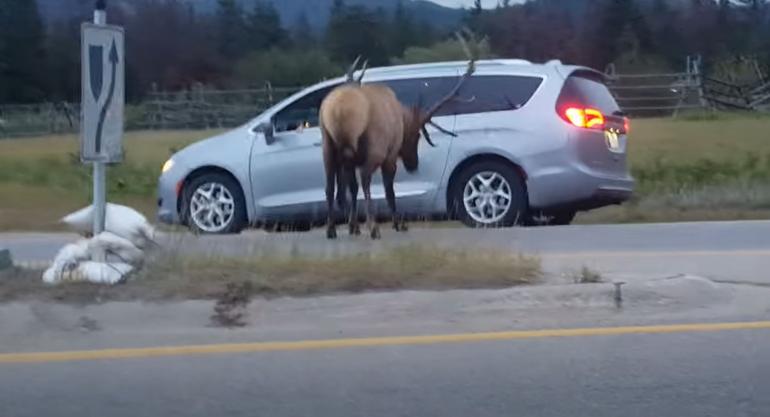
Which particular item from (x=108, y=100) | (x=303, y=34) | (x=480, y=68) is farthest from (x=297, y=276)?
(x=303, y=34)

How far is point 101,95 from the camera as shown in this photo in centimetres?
883

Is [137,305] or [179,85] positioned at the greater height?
[179,85]

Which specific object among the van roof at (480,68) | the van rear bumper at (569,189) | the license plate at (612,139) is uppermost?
the van roof at (480,68)

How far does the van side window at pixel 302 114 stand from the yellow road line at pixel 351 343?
234 inches

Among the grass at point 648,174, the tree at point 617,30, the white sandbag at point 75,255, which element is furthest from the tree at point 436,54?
the white sandbag at point 75,255

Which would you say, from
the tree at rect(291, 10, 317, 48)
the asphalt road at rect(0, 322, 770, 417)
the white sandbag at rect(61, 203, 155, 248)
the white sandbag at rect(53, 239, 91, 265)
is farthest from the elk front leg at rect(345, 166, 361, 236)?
the tree at rect(291, 10, 317, 48)

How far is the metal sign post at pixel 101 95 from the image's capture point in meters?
8.73

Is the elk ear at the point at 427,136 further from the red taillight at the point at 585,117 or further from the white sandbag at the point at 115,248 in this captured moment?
the white sandbag at the point at 115,248

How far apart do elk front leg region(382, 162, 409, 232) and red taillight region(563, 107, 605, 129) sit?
1723 millimetres

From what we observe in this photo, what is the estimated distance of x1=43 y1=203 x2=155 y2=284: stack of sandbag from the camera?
8500 mm

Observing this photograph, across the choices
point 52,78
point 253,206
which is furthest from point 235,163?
point 52,78

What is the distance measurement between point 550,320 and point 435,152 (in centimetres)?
509

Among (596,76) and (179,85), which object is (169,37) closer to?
(179,85)

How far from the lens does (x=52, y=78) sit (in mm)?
44875
